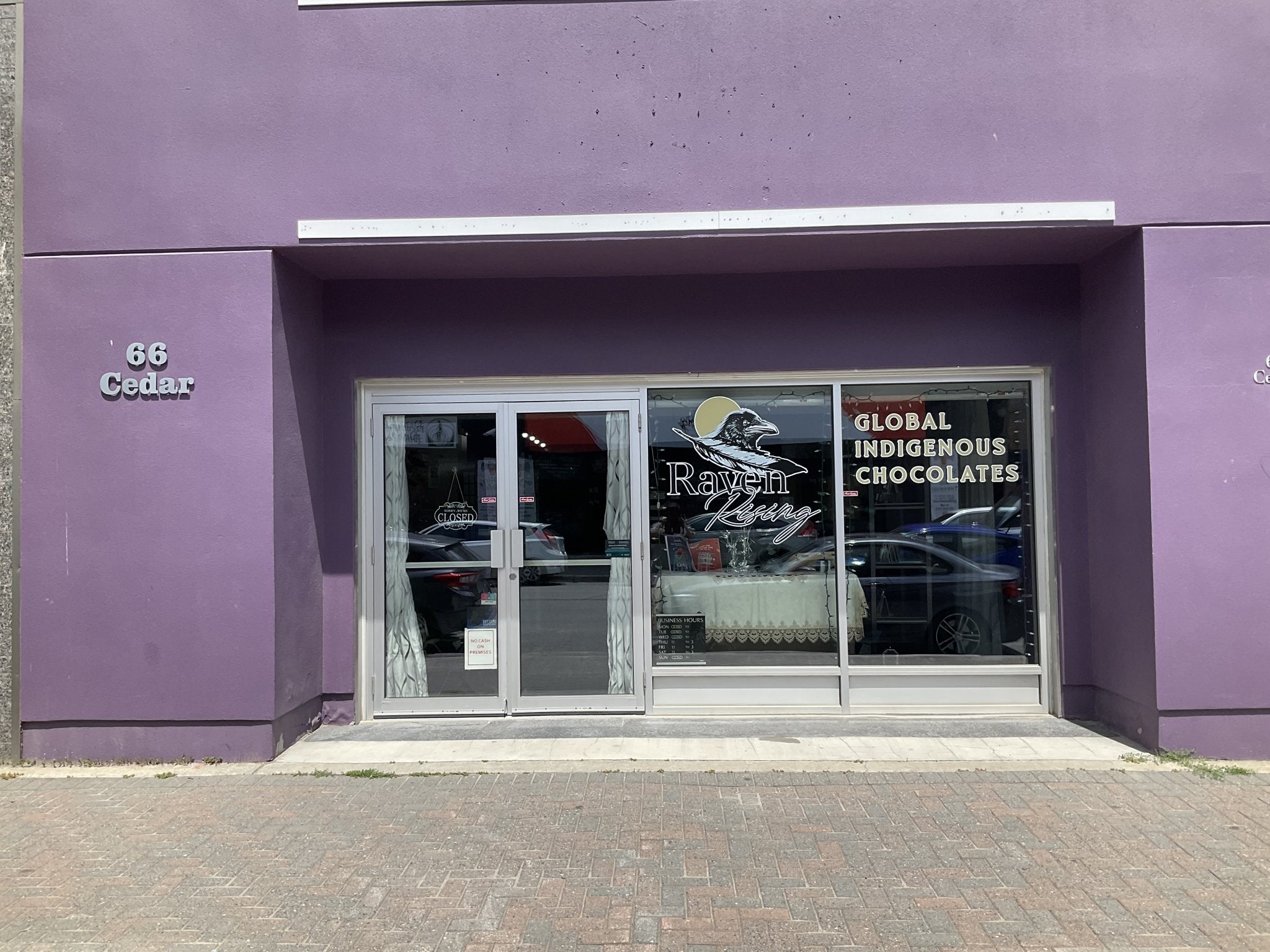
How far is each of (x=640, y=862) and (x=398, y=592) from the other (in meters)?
3.42

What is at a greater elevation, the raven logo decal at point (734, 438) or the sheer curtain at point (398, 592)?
the raven logo decal at point (734, 438)

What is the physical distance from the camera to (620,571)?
7.09 m

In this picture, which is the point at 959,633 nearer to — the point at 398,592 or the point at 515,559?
the point at 515,559

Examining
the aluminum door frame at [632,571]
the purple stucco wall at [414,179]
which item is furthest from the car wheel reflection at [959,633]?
the aluminum door frame at [632,571]

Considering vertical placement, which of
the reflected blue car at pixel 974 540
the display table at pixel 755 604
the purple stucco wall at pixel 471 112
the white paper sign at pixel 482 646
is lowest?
the white paper sign at pixel 482 646

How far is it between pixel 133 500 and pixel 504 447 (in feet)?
8.30

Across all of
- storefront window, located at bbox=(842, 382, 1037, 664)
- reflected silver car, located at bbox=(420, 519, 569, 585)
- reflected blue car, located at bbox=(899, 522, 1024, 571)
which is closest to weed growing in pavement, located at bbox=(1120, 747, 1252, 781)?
storefront window, located at bbox=(842, 382, 1037, 664)

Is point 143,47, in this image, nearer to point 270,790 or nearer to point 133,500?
point 133,500

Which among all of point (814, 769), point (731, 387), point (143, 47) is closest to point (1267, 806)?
point (814, 769)

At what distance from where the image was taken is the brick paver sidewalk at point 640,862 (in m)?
3.76

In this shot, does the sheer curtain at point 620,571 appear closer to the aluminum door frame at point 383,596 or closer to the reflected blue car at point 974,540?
the aluminum door frame at point 383,596

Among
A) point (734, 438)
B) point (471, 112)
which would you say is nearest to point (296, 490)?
point (471, 112)

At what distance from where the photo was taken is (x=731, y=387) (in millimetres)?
7098

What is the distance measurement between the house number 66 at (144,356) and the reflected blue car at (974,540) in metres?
5.38
